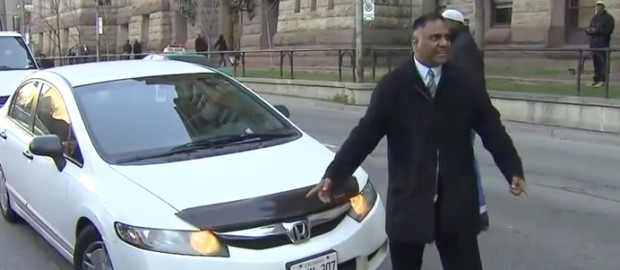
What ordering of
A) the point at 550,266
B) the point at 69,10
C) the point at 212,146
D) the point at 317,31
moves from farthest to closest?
the point at 69,10, the point at 317,31, the point at 550,266, the point at 212,146

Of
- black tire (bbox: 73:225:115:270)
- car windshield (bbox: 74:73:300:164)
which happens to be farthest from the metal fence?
black tire (bbox: 73:225:115:270)

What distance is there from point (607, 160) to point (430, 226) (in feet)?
23.9

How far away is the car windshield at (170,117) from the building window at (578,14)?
17.6 meters

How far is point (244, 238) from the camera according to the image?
373 cm

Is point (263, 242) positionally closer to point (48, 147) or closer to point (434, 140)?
point (434, 140)

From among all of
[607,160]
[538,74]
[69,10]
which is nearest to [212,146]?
[607,160]

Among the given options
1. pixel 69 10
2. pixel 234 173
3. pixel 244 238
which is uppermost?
pixel 69 10

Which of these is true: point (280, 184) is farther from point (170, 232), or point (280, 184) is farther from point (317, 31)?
point (317, 31)

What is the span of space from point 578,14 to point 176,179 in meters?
19.3

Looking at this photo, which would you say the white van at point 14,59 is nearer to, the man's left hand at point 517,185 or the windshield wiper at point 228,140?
the windshield wiper at point 228,140

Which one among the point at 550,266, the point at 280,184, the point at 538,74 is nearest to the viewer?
the point at 280,184

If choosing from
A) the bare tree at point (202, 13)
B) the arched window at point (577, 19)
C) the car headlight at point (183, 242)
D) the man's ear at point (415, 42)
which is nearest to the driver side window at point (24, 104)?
the car headlight at point (183, 242)

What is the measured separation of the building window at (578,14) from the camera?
20.7m

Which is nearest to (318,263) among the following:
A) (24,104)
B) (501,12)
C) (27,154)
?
(27,154)
